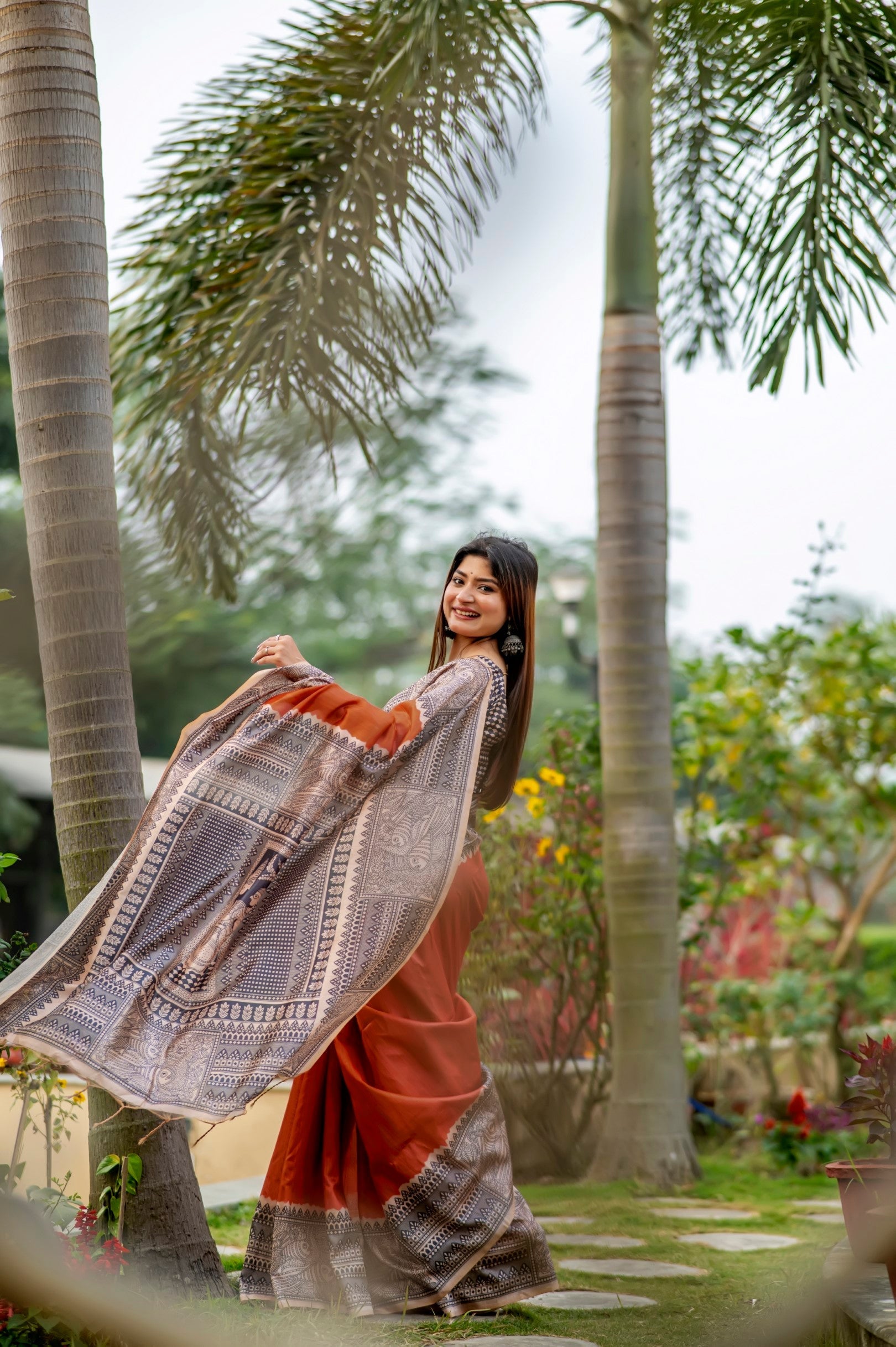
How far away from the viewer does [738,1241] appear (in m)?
3.42

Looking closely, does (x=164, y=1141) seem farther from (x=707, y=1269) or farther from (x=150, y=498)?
(x=150, y=498)

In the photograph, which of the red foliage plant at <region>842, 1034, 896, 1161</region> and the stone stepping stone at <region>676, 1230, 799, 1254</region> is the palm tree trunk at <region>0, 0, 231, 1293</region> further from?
the stone stepping stone at <region>676, 1230, 799, 1254</region>

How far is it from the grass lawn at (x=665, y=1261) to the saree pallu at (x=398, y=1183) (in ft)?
0.22

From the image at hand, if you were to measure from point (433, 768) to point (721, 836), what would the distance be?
10.7 feet

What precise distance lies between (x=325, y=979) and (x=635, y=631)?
2.44m

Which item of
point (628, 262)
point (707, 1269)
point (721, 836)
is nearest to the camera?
point (707, 1269)

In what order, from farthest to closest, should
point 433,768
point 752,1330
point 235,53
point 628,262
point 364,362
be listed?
point 628,262
point 235,53
point 364,362
point 433,768
point 752,1330

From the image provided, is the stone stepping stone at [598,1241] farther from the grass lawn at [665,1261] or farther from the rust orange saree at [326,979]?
the rust orange saree at [326,979]

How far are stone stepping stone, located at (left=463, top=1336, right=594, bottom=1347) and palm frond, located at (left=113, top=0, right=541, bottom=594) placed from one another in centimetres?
200

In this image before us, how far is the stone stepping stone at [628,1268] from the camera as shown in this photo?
300 cm

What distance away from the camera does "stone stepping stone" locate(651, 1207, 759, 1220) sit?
3.76 m

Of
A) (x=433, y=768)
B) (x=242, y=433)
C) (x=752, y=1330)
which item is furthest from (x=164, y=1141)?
(x=242, y=433)

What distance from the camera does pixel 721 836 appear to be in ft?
18.0

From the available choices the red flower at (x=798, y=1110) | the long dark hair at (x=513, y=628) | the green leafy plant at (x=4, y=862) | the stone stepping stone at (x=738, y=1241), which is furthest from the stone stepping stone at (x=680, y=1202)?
the green leafy plant at (x=4, y=862)
